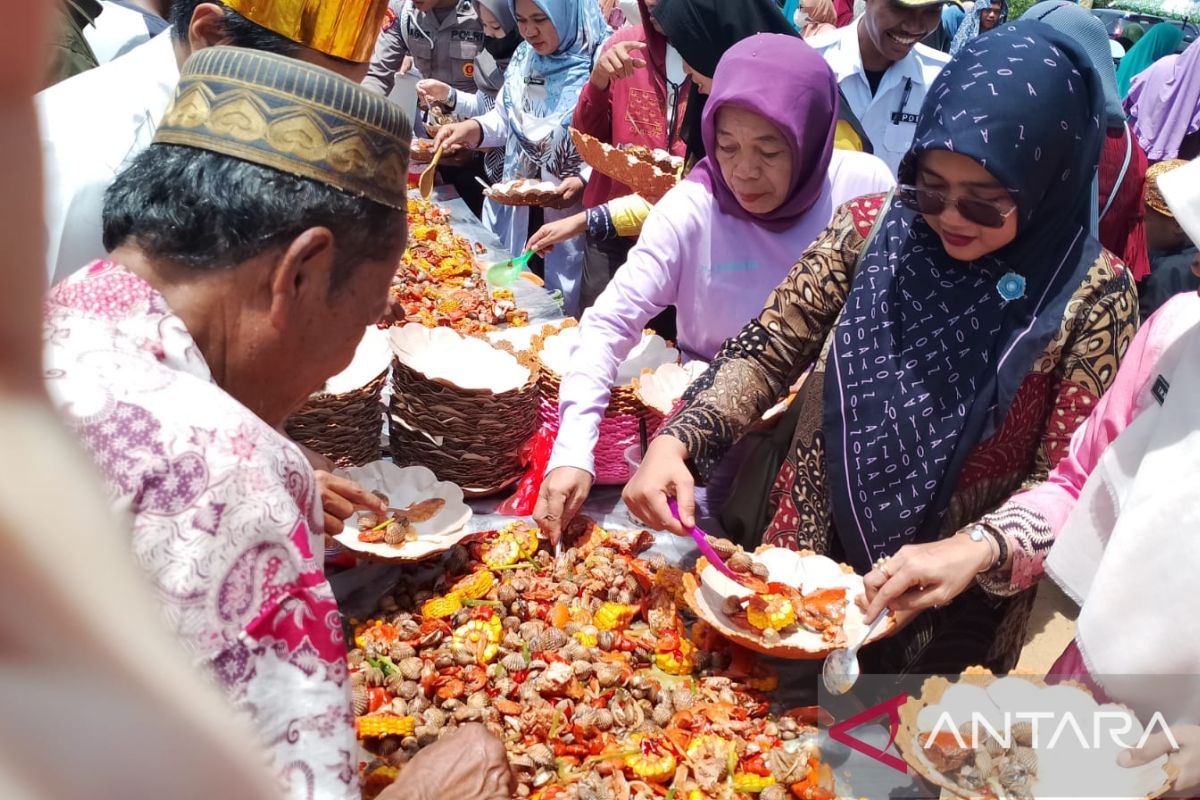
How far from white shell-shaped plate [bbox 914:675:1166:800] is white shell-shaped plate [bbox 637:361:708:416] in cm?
97

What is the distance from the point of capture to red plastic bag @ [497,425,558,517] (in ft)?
7.14

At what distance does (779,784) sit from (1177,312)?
3.19 feet

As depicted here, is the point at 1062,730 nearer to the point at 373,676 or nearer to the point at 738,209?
the point at 373,676

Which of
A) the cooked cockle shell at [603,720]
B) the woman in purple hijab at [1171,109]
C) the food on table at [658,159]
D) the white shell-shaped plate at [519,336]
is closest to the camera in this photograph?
the cooked cockle shell at [603,720]

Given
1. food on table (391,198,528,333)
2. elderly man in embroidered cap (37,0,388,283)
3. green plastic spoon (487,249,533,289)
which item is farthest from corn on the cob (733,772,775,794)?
green plastic spoon (487,249,533,289)

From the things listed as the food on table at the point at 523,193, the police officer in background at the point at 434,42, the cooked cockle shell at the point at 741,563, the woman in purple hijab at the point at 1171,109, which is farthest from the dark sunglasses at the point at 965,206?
the woman in purple hijab at the point at 1171,109

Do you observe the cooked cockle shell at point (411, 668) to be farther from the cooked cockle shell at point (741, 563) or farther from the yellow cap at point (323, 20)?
the yellow cap at point (323, 20)

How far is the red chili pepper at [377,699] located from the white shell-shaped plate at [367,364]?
78 centimetres

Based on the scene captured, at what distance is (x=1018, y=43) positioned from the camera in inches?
65.3

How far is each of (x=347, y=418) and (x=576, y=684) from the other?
90 centimetres

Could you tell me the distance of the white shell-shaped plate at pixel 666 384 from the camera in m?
2.19

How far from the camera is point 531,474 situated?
2234 mm

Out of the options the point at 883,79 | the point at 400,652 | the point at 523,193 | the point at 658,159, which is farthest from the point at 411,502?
the point at 883,79

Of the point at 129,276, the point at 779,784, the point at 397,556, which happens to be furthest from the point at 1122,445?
the point at 129,276
